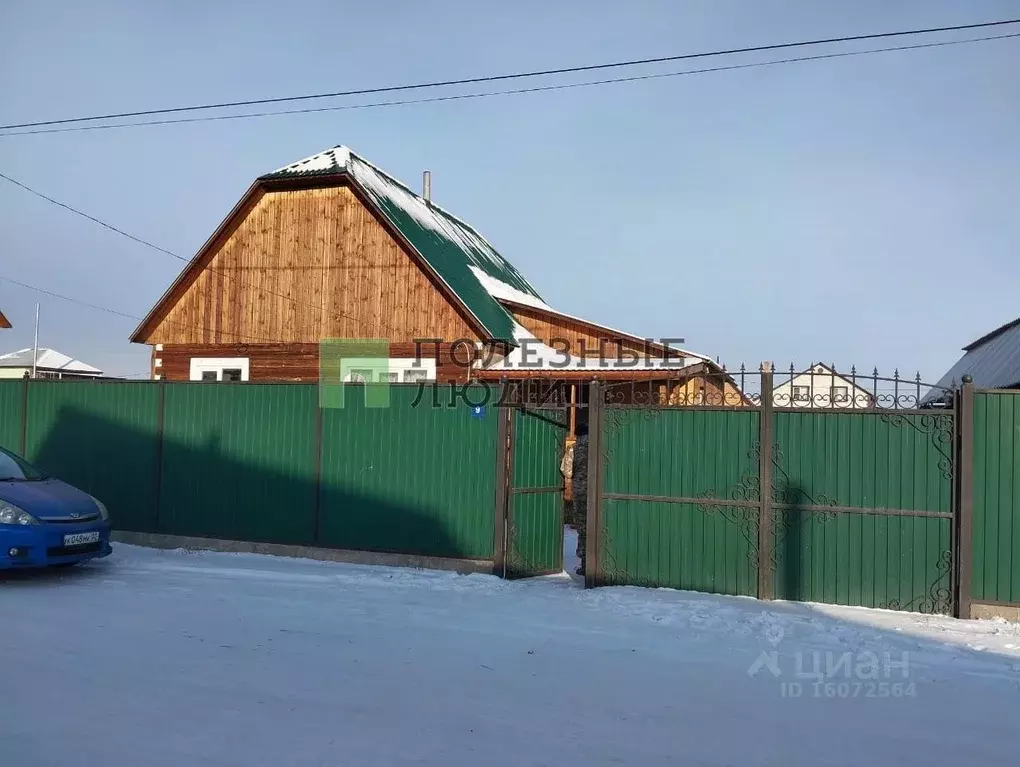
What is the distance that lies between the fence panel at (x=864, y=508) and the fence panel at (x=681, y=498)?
33 cm

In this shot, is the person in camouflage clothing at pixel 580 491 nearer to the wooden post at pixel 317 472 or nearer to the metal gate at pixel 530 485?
the metal gate at pixel 530 485

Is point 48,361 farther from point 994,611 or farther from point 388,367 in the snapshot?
point 994,611

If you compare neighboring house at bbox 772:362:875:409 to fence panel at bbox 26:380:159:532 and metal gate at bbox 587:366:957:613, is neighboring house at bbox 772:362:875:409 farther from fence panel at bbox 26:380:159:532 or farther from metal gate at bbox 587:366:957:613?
fence panel at bbox 26:380:159:532

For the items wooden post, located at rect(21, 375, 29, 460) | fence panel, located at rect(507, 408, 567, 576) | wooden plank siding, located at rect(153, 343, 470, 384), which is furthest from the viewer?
wooden plank siding, located at rect(153, 343, 470, 384)

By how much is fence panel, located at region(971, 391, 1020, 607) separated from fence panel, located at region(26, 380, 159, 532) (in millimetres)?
9393

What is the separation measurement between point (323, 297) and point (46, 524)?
9.96 metres

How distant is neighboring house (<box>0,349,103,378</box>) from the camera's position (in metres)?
49.3

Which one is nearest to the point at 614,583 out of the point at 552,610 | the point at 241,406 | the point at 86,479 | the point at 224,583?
the point at 552,610

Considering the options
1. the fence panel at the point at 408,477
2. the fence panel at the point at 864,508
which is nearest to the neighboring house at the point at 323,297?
the fence panel at the point at 408,477

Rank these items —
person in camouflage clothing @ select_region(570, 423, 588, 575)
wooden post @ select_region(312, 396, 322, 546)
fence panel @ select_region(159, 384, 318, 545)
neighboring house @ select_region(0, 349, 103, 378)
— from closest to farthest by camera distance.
Answer: person in camouflage clothing @ select_region(570, 423, 588, 575)
wooden post @ select_region(312, 396, 322, 546)
fence panel @ select_region(159, 384, 318, 545)
neighboring house @ select_region(0, 349, 103, 378)

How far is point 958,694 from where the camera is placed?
5.75 metres

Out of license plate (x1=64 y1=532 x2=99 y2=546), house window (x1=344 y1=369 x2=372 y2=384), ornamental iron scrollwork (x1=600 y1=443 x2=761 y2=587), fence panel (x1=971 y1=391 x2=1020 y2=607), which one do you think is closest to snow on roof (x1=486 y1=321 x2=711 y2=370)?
house window (x1=344 y1=369 x2=372 y2=384)

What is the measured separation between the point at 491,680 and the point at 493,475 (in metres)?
3.78

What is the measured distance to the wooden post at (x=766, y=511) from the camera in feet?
27.1
